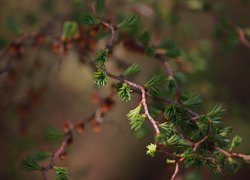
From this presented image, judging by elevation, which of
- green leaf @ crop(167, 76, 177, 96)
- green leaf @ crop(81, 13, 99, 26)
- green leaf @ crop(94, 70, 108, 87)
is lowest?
green leaf @ crop(167, 76, 177, 96)

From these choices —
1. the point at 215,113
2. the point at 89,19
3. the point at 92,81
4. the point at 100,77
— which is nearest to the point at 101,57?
the point at 100,77

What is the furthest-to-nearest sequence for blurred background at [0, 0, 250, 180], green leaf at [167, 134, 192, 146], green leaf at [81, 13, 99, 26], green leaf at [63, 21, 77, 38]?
blurred background at [0, 0, 250, 180], green leaf at [63, 21, 77, 38], green leaf at [81, 13, 99, 26], green leaf at [167, 134, 192, 146]

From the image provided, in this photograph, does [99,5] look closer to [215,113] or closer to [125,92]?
[125,92]

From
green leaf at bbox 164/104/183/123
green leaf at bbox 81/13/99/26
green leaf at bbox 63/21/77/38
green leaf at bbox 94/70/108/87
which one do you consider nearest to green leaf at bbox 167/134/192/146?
green leaf at bbox 164/104/183/123

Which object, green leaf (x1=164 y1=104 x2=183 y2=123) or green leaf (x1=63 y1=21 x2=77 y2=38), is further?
green leaf (x1=63 y1=21 x2=77 y2=38)

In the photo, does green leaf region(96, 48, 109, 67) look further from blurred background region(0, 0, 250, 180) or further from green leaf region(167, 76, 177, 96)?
blurred background region(0, 0, 250, 180)

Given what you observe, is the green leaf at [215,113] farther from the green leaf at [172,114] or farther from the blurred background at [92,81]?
the blurred background at [92,81]

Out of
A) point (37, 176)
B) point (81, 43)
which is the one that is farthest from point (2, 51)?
point (37, 176)

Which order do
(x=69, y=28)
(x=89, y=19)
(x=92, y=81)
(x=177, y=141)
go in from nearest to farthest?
(x=177, y=141)
(x=89, y=19)
(x=69, y=28)
(x=92, y=81)
